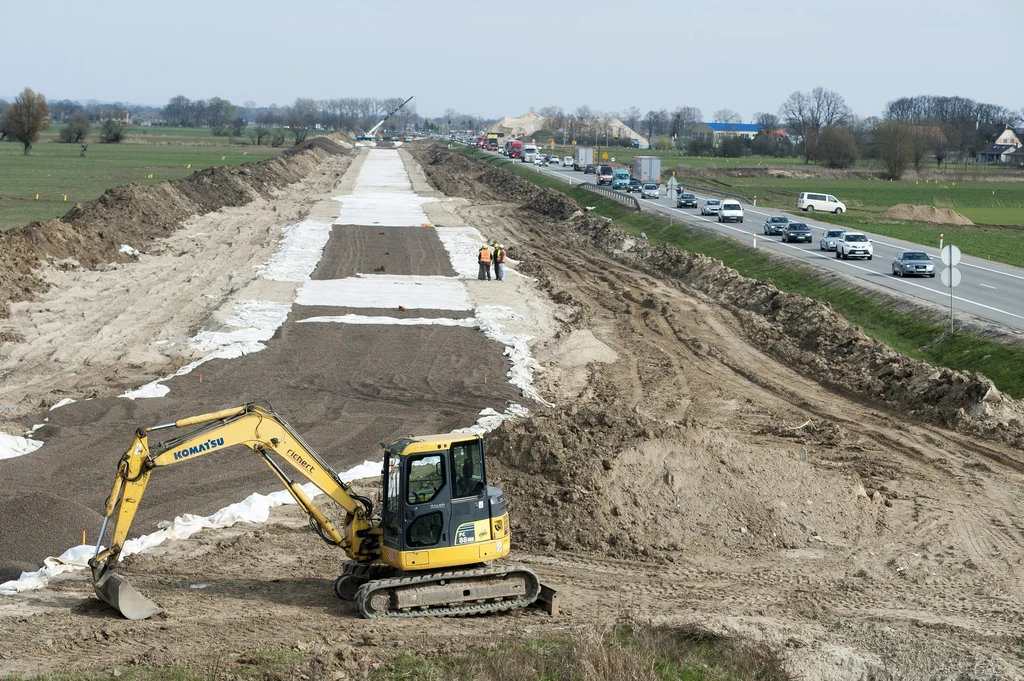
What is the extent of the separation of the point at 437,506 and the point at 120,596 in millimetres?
4084

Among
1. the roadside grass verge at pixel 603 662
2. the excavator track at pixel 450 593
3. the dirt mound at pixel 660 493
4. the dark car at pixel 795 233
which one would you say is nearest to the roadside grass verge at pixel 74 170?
the dark car at pixel 795 233

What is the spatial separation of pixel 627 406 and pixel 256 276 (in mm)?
20975

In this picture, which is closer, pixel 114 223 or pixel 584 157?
pixel 114 223

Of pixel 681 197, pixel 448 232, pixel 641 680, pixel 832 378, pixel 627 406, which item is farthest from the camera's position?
pixel 681 197

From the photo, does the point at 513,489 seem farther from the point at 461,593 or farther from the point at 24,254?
the point at 24,254

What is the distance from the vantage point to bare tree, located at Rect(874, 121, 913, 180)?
125463mm

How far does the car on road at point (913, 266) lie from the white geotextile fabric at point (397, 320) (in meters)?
19.1

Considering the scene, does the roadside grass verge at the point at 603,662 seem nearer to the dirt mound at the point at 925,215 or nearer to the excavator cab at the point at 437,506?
the excavator cab at the point at 437,506

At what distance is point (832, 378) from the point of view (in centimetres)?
2827

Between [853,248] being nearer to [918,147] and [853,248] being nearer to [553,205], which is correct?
[553,205]

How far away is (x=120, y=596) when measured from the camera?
12844mm

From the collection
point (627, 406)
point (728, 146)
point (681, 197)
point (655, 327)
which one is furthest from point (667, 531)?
point (728, 146)

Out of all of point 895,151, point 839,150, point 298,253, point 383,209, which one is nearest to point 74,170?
point 383,209

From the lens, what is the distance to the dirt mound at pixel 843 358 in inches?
932
